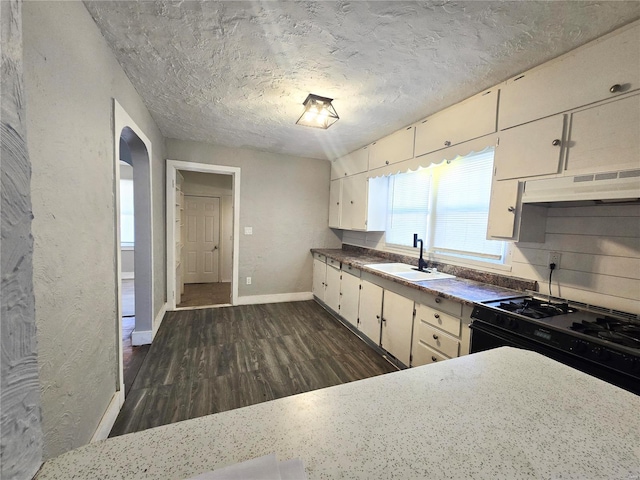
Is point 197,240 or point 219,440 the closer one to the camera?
point 219,440

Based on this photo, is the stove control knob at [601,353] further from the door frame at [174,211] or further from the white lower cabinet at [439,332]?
the door frame at [174,211]

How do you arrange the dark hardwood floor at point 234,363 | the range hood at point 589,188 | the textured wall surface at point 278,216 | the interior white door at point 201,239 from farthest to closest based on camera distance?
the interior white door at point 201,239 → the textured wall surface at point 278,216 → the dark hardwood floor at point 234,363 → the range hood at point 589,188

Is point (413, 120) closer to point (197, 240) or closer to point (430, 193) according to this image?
point (430, 193)

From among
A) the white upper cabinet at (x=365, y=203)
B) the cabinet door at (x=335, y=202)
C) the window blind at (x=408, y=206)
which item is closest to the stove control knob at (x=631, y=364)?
the window blind at (x=408, y=206)

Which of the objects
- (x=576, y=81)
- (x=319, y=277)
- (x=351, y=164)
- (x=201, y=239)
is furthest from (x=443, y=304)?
(x=201, y=239)

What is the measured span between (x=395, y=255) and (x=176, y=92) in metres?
2.81

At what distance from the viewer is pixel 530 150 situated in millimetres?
1713

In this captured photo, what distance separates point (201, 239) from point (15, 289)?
549 cm

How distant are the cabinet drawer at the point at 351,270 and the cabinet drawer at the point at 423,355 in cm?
106

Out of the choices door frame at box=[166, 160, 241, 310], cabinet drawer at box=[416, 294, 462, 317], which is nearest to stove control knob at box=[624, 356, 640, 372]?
cabinet drawer at box=[416, 294, 462, 317]

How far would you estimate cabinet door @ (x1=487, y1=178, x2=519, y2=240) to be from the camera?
178 cm

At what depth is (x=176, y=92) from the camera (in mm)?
2254

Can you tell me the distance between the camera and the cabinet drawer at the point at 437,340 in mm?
1852

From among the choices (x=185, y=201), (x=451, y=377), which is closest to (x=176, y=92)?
(x=451, y=377)
